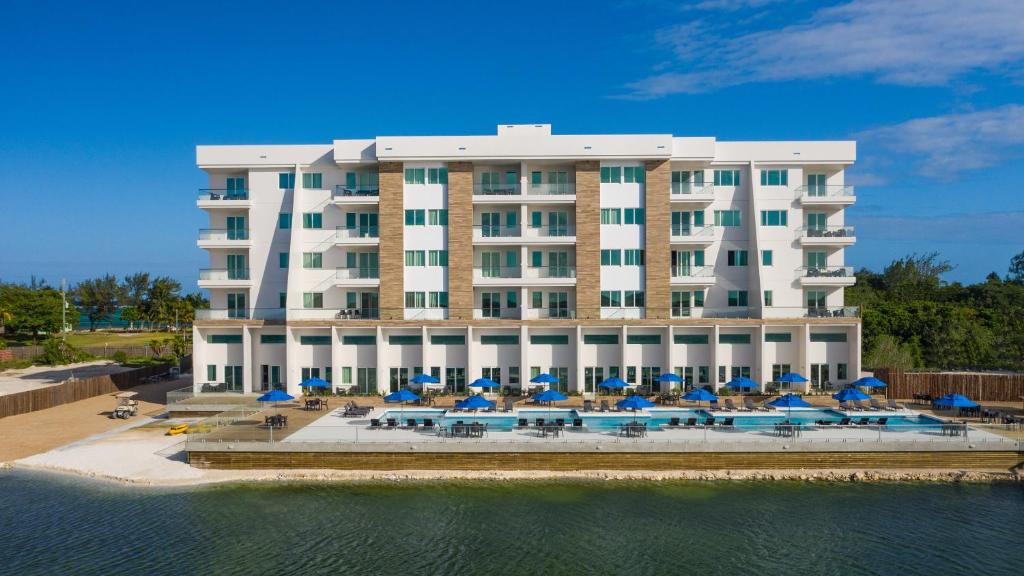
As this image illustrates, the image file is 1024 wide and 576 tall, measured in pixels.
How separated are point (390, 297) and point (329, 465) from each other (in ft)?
54.8

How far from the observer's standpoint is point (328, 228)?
155 feet

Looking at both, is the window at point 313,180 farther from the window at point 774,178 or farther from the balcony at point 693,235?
the window at point 774,178

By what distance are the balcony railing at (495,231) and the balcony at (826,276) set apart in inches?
885

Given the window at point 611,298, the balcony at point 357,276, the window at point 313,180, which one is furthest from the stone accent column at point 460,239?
the window at point 313,180

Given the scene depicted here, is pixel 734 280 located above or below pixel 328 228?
below

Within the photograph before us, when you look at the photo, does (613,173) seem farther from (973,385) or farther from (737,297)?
(973,385)

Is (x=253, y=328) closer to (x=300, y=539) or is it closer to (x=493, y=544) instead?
(x=300, y=539)

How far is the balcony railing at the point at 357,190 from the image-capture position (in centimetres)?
4622

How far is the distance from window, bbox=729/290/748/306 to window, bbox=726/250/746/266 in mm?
2198

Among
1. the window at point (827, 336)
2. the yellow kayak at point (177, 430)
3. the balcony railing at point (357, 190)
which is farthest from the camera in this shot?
the window at point (827, 336)

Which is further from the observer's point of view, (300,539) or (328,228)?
(328,228)

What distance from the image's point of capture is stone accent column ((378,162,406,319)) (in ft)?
148

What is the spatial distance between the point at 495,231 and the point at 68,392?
34.5 m

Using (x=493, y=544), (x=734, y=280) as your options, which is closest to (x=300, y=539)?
(x=493, y=544)
